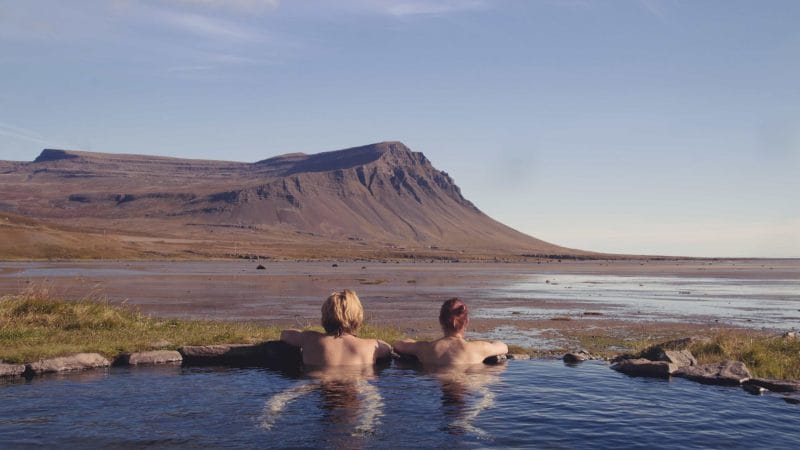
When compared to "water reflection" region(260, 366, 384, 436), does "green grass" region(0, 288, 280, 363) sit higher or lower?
higher

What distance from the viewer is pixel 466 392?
11.8m

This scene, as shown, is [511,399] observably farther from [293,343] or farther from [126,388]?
[126,388]

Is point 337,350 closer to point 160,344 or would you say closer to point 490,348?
point 490,348

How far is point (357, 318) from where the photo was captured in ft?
42.5

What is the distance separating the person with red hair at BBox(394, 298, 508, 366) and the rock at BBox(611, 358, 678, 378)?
2.82 meters

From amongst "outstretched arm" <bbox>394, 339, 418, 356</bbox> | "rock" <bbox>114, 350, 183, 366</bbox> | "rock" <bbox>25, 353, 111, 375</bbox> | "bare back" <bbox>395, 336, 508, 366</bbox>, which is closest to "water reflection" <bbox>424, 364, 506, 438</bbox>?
"bare back" <bbox>395, 336, 508, 366</bbox>

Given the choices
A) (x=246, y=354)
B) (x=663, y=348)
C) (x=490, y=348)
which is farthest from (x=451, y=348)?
(x=663, y=348)

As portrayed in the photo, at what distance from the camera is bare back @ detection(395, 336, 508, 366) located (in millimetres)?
13844

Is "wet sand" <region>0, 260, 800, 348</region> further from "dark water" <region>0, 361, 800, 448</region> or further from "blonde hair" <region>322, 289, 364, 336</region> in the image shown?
"blonde hair" <region>322, 289, 364, 336</region>

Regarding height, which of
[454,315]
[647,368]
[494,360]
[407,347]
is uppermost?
[454,315]

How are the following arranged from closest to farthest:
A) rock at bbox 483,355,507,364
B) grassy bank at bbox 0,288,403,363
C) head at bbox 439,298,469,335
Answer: head at bbox 439,298,469,335
grassy bank at bbox 0,288,403,363
rock at bbox 483,355,507,364

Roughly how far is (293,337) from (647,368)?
7659mm

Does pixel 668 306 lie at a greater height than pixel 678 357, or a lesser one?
lesser

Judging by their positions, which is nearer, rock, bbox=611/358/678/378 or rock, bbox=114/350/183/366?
rock, bbox=611/358/678/378
